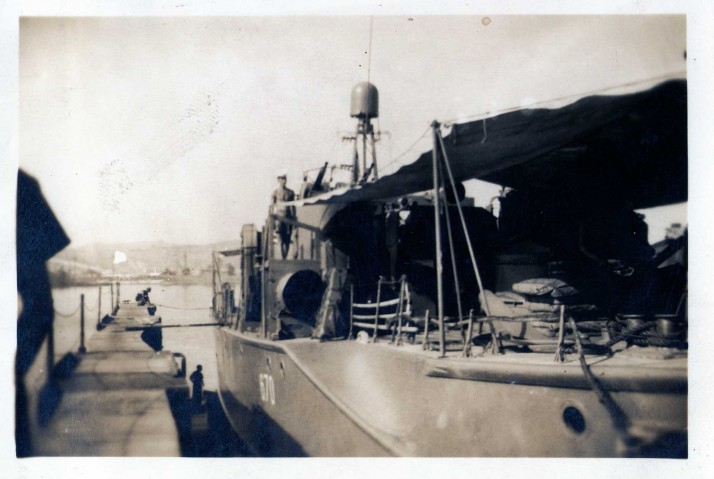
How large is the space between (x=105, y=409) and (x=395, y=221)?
470 cm

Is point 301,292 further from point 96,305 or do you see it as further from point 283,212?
point 96,305

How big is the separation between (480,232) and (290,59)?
3.82 m

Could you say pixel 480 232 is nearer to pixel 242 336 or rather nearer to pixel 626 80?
pixel 626 80

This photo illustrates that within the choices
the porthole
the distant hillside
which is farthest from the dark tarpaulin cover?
the porthole

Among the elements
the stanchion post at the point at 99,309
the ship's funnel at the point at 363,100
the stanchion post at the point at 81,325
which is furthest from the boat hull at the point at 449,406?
the ship's funnel at the point at 363,100

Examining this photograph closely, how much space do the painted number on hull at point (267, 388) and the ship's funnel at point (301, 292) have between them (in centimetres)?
108

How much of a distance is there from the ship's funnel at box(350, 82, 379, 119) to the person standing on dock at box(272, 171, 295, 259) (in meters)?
1.53

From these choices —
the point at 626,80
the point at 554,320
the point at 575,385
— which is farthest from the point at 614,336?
the point at 626,80

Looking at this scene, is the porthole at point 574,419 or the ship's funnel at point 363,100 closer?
the porthole at point 574,419

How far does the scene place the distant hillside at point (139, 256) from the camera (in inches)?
294

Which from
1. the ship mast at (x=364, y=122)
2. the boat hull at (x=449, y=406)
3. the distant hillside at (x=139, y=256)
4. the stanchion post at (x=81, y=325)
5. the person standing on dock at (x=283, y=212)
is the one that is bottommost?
the boat hull at (x=449, y=406)

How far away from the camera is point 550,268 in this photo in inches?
313

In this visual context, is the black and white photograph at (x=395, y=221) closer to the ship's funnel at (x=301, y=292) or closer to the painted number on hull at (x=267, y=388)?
the painted number on hull at (x=267, y=388)

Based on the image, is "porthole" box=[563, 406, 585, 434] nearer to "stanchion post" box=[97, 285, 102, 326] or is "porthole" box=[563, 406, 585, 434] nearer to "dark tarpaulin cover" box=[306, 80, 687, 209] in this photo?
"dark tarpaulin cover" box=[306, 80, 687, 209]
